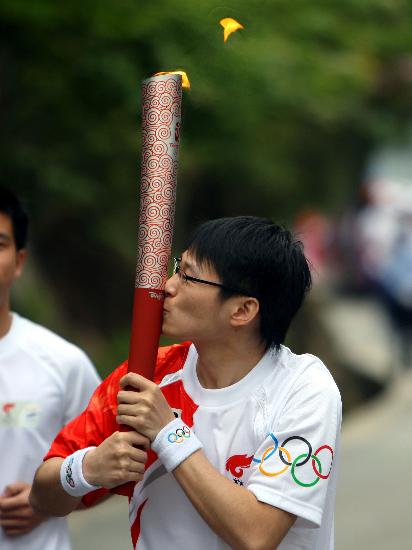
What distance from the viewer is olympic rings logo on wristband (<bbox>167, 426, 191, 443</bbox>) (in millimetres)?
2098

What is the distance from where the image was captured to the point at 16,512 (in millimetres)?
2807

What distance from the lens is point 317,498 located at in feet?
6.95

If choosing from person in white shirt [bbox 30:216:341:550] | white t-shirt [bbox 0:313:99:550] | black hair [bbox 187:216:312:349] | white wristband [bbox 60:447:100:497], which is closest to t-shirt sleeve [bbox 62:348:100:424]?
white t-shirt [bbox 0:313:99:550]

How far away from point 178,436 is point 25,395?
0.92 meters

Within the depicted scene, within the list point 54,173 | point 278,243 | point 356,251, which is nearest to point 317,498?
point 278,243

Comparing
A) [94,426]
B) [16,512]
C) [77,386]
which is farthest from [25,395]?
[94,426]

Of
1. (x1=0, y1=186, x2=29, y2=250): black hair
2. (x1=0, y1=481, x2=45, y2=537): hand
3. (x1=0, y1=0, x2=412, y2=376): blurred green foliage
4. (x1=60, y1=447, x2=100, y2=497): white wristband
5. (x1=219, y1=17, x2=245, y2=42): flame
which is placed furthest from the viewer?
(x1=0, y1=0, x2=412, y2=376): blurred green foliage

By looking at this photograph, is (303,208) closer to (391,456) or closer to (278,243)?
(391,456)

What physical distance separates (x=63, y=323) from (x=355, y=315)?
878 cm

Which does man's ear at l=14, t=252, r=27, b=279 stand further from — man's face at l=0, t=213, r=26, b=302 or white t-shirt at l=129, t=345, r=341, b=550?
white t-shirt at l=129, t=345, r=341, b=550

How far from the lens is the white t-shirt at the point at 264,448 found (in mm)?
2111

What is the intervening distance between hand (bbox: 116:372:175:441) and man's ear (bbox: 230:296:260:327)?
0.23 m

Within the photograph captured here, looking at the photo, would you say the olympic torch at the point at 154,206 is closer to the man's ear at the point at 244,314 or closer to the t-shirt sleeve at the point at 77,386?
the man's ear at the point at 244,314

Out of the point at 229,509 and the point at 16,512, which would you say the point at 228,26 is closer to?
the point at 229,509
